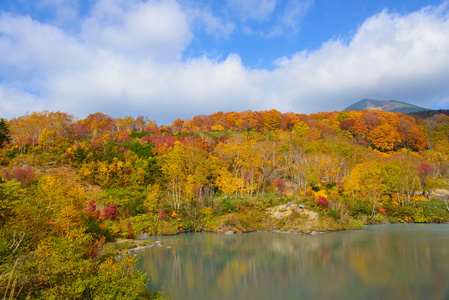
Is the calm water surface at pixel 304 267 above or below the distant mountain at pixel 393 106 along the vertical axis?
below

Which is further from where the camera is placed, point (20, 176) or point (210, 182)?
point (210, 182)

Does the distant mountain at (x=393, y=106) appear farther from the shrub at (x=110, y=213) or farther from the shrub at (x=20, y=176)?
the shrub at (x=20, y=176)

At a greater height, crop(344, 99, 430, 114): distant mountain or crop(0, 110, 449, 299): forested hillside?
crop(344, 99, 430, 114): distant mountain

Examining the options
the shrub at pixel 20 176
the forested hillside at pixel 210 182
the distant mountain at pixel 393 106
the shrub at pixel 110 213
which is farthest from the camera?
the distant mountain at pixel 393 106

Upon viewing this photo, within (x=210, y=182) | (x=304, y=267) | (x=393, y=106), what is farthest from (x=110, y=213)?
(x=393, y=106)

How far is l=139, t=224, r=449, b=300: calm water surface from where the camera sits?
10562 millimetres

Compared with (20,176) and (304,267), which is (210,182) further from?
(304,267)

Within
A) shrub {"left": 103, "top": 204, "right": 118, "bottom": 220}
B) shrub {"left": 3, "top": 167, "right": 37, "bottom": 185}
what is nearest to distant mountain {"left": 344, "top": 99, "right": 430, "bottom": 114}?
shrub {"left": 103, "top": 204, "right": 118, "bottom": 220}

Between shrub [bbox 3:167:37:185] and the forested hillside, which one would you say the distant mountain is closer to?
the forested hillside

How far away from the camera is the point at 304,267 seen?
1391 centimetres

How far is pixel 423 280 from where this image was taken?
1152 centimetres

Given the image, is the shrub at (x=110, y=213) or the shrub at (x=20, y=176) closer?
the shrub at (x=110, y=213)

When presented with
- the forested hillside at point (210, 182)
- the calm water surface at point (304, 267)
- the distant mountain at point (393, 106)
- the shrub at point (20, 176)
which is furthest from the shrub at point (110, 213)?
the distant mountain at point (393, 106)

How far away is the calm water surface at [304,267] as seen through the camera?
34.7 ft
